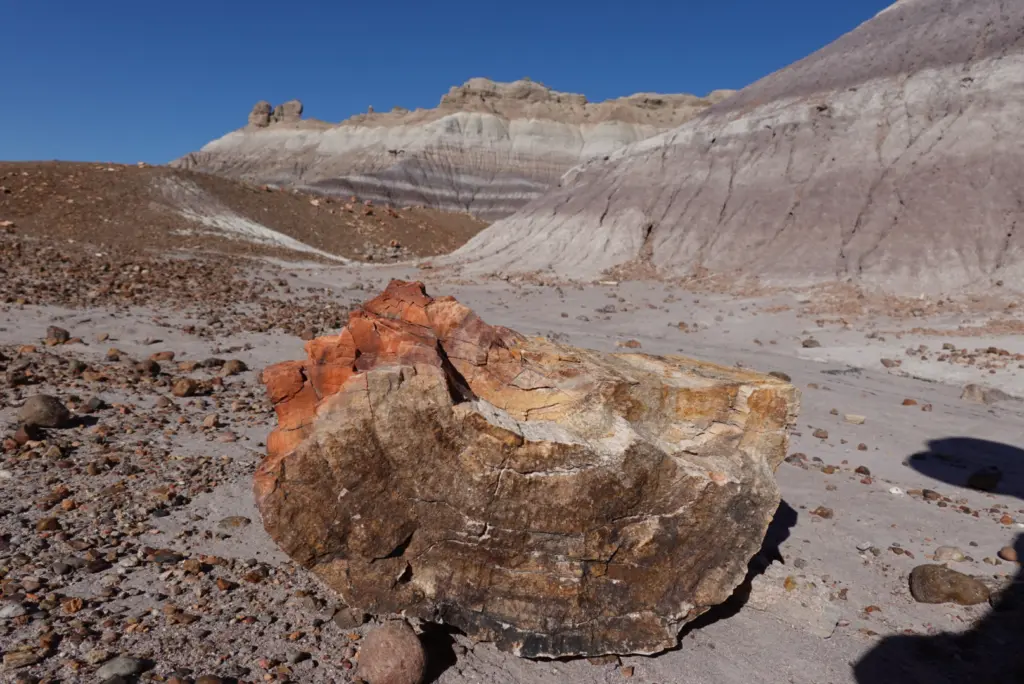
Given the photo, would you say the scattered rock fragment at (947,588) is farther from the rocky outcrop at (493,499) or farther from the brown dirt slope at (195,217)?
the brown dirt slope at (195,217)

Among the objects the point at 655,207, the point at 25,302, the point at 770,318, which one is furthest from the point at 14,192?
the point at 770,318

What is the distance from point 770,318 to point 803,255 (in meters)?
3.84

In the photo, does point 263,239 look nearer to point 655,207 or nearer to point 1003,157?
point 655,207

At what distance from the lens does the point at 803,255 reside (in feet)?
52.4

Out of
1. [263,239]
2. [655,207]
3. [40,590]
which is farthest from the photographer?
[263,239]

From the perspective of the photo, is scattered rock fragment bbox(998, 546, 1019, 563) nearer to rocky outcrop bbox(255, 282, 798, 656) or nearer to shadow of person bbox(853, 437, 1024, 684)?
shadow of person bbox(853, 437, 1024, 684)

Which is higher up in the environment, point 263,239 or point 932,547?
point 263,239

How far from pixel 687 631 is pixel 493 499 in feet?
4.84

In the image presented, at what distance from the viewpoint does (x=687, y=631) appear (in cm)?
362

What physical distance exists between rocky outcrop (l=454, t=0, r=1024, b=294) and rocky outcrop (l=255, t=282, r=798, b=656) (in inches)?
522

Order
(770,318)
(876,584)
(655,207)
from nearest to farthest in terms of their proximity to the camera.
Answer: (876,584) < (770,318) < (655,207)

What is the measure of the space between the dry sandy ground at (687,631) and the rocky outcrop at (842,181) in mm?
6219

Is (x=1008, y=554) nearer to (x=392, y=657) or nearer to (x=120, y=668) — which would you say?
(x=392, y=657)

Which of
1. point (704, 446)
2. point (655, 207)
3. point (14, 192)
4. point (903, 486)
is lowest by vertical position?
point (903, 486)
